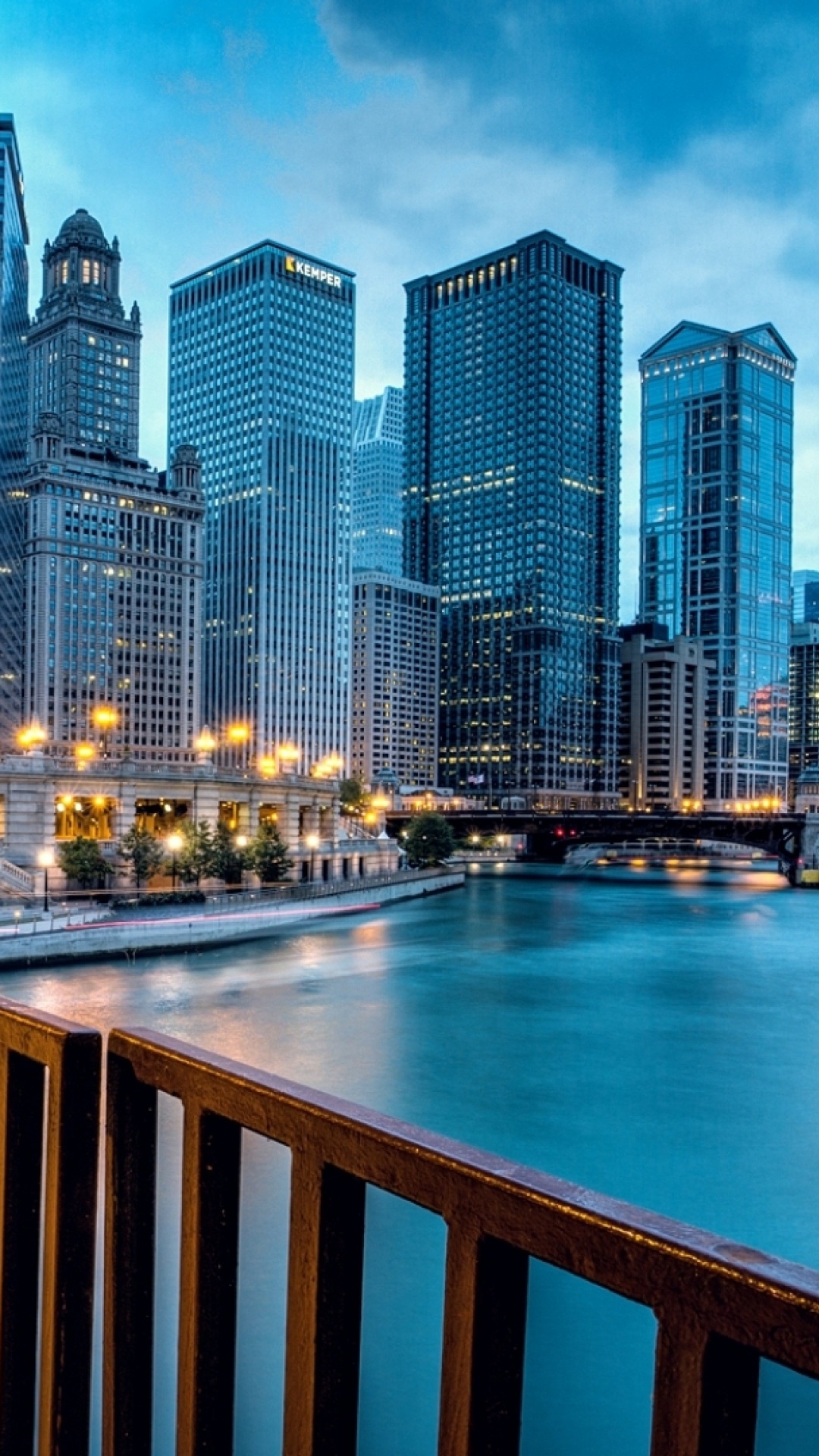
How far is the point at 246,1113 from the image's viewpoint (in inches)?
136

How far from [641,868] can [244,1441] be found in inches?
6291

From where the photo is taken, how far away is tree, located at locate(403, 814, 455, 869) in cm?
12512

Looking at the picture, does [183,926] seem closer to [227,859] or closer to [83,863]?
[83,863]

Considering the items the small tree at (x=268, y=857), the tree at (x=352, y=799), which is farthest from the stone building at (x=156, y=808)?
the tree at (x=352, y=799)

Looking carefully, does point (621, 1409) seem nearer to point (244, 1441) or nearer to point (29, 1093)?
point (244, 1441)

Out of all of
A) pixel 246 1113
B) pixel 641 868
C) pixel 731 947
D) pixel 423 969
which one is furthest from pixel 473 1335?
pixel 641 868

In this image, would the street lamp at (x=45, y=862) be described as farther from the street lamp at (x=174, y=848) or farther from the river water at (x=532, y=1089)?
the street lamp at (x=174, y=848)

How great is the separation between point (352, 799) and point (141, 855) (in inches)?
2969

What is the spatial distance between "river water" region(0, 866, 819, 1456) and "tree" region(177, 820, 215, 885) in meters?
8.22

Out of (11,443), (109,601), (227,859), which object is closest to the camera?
(227,859)

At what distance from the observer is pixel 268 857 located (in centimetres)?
8344

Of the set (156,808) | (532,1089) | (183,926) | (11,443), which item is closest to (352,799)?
(156,808)

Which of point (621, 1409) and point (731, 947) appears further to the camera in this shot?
point (731, 947)

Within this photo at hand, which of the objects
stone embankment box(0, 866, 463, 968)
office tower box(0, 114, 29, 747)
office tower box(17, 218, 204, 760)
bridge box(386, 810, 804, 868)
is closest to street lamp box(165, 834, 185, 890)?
stone embankment box(0, 866, 463, 968)
